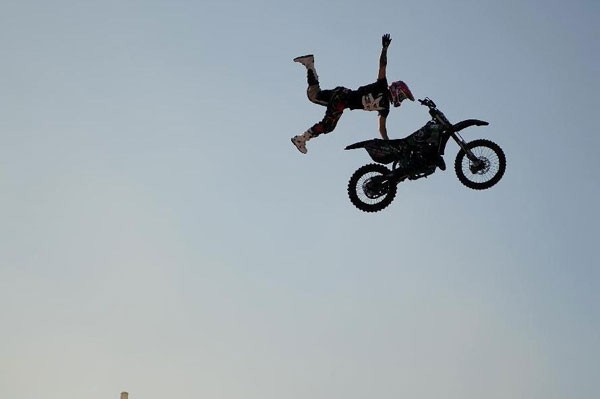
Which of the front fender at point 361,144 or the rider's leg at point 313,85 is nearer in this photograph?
the rider's leg at point 313,85

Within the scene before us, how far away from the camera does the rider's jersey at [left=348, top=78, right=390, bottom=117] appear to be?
959 inches

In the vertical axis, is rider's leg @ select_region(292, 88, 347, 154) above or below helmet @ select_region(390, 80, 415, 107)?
below

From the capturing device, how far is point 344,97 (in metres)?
24.5

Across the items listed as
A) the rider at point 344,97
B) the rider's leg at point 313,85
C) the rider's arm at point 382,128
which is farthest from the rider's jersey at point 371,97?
the rider's arm at point 382,128

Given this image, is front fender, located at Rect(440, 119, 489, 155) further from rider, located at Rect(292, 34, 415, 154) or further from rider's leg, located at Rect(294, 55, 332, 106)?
rider's leg, located at Rect(294, 55, 332, 106)

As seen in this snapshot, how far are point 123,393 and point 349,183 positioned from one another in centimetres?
2076

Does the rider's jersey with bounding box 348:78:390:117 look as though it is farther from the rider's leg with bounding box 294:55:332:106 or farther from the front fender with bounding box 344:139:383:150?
the front fender with bounding box 344:139:383:150

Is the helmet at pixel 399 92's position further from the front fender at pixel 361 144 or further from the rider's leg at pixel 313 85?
the rider's leg at pixel 313 85

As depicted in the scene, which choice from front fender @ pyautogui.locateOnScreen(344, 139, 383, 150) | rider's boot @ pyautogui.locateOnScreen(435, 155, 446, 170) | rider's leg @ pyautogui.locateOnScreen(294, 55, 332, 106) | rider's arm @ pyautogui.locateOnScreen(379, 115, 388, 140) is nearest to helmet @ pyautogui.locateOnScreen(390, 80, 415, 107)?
rider's arm @ pyautogui.locateOnScreen(379, 115, 388, 140)

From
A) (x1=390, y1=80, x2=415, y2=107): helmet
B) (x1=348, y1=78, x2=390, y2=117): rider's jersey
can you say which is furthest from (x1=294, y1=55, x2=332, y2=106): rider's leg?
(x1=390, y1=80, x2=415, y2=107): helmet

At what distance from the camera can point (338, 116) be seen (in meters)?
24.7

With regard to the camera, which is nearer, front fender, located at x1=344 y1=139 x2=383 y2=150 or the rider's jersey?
the rider's jersey

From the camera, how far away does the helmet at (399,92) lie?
24.3 metres

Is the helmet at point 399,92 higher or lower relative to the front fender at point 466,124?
higher
